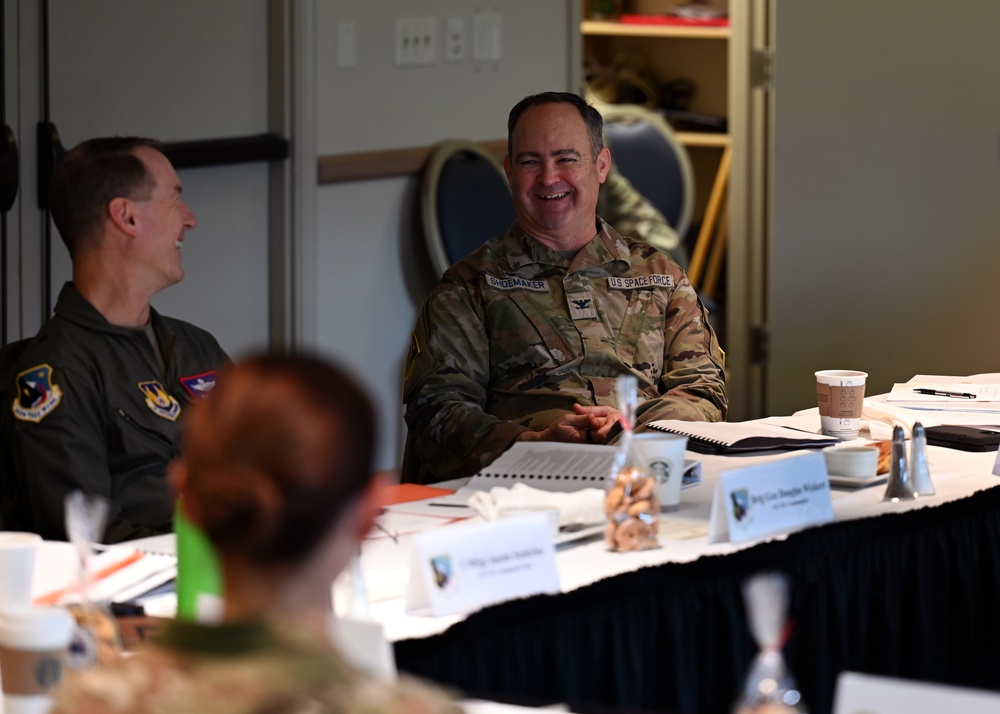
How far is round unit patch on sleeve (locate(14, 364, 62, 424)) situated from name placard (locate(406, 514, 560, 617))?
81 cm

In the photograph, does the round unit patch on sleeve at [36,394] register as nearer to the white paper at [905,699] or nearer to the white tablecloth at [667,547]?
the white tablecloth at [667,547]

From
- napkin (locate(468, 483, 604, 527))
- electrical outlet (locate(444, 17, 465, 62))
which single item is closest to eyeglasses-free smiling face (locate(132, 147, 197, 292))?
napkin (locate(468, 483, 604, 527))

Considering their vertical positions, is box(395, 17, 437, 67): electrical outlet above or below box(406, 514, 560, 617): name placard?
above

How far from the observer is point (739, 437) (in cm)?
240

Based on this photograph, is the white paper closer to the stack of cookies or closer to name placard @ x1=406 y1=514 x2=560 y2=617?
name placard @ x1=406 y1=514 x2=560 y2=617

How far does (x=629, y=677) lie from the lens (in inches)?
63.9

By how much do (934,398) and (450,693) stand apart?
203 cm

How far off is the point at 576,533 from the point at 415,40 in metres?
2.94

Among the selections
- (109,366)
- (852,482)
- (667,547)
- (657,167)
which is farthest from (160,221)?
(657,167)

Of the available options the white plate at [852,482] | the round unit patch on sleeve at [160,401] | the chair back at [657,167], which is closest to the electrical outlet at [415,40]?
the chair back at [657,167]

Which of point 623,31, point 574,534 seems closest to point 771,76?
point 623,31

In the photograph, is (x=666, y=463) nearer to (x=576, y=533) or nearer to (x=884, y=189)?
(x=576, y=533)

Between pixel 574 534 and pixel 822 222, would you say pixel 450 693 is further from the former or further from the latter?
pixel 822 222

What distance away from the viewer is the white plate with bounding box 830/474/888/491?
2.12 meters
